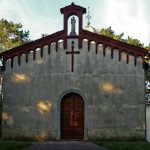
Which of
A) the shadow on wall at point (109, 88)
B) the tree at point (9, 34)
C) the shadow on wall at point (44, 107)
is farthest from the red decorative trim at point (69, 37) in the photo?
the tree at point (9, 34)

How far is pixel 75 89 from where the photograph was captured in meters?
18.5

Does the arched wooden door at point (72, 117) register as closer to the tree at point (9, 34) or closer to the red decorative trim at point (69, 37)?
the red decorative trim at point (69, 37)

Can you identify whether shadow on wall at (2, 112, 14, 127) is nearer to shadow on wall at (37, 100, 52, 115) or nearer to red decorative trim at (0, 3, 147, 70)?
shadow on wall at (37, 100, 52, 115)

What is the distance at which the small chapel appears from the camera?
59.1ft

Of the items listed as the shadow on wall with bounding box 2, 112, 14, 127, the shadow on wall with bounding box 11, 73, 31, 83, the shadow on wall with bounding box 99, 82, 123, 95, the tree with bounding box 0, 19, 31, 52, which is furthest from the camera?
the tree with bounding box 0, 19, 31, 52

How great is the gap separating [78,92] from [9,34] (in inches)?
899

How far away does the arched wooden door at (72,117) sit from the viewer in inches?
725

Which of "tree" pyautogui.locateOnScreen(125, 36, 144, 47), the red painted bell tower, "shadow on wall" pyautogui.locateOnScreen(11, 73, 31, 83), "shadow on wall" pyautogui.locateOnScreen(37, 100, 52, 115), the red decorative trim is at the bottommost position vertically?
"shadow on wall" pyautogui.locateOnScreen(37, 100, 52, 115)

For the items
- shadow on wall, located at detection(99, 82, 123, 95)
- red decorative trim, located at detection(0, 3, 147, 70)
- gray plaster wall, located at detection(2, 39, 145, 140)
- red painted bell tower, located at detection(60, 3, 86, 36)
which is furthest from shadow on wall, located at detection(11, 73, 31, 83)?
shadow on wall, located at detection(99, 82, 123, 95)

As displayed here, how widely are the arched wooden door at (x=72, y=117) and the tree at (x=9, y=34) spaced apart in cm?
2080

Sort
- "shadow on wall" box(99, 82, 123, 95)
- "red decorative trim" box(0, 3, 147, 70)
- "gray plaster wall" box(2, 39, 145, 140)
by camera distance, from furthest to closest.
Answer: "red decorative trim" box(0, 3, 147, 70) < "shadow on wall" box(99, 82, 123, 95) < "gray plaster wall" box(2, 39, 145, 140)

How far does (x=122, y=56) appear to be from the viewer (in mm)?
18609

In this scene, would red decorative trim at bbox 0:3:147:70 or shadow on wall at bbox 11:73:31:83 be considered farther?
shadow on wall at bbox 11:73:31:83

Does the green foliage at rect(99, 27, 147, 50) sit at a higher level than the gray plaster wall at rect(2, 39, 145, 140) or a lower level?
higher
